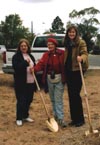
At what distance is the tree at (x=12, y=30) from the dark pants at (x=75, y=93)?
56.3 metres

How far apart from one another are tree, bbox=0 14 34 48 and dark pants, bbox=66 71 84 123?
56.3 metres

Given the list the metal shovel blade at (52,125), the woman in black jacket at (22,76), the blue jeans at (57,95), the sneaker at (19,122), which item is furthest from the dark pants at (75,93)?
the sneaker at (19,122)

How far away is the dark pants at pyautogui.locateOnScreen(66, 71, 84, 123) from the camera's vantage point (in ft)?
26.9

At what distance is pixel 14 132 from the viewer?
8.04 m

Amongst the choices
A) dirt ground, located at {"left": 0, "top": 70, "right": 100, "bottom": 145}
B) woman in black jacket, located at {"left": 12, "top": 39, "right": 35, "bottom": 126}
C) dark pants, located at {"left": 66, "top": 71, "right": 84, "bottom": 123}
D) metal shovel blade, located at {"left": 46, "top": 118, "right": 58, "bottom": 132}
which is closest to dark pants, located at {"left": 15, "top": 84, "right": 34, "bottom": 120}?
woman in black jacket, located at {"left": 12, "top": 39, "right": 35, "bottom": 126}

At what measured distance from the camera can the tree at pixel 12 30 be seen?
217 ft

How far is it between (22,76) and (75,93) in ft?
3.36

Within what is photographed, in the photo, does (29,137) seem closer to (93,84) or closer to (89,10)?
(93,84)

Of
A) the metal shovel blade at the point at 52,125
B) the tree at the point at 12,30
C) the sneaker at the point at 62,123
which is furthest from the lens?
the tree at the point at 12,30

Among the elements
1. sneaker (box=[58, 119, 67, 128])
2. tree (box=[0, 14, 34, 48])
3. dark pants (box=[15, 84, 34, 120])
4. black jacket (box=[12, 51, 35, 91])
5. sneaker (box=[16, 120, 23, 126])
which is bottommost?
tree (box=[0, 14, 34, 48])

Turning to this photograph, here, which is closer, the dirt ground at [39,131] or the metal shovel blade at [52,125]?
the dirt ground at [39,131]

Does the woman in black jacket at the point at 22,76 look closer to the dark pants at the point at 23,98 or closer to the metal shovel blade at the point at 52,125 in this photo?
the dark pants at the point at 23,98

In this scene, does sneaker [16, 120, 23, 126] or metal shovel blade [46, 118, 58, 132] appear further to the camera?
sneaker [16, 120, 23, 126]

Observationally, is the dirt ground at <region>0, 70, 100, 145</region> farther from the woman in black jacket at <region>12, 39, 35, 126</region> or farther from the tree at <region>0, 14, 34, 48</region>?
the tree at <region>0, 14, 34, 48</region>
